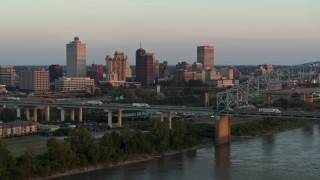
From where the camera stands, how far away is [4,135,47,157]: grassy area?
55.6ft

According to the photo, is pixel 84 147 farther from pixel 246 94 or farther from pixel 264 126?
pixel 264 126

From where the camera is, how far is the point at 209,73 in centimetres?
6456

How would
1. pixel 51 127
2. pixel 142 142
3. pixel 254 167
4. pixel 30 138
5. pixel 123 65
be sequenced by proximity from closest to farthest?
pixel 254 167
pixel 142 142
pixel 30 138
pixel 51 127
pixel 123 65

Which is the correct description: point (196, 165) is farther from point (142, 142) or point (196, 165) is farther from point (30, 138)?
point (30, 138)

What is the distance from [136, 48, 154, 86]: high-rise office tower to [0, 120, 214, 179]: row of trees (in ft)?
118

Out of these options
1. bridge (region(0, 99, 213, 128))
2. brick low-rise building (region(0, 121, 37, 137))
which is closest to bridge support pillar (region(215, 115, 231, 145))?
bridge (region(0, 99, 213, 128))

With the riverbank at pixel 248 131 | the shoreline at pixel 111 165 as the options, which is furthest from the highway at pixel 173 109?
the shoreline at pixel 111 165

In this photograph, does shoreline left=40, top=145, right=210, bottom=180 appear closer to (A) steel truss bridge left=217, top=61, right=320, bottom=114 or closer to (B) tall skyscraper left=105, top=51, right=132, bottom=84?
(A) steel truss bridge left=217, top=61, right=320, bottom=114

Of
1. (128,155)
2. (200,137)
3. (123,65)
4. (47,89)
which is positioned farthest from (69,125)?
(123,65)

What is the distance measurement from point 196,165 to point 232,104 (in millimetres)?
6767

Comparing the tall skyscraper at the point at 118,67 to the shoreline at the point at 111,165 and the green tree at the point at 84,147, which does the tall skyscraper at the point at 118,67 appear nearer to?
the shoreline at the point at 111,165

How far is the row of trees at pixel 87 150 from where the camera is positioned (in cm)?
1410

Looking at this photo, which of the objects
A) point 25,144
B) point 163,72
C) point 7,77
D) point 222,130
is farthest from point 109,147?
point 163,72

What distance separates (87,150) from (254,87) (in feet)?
36.1
